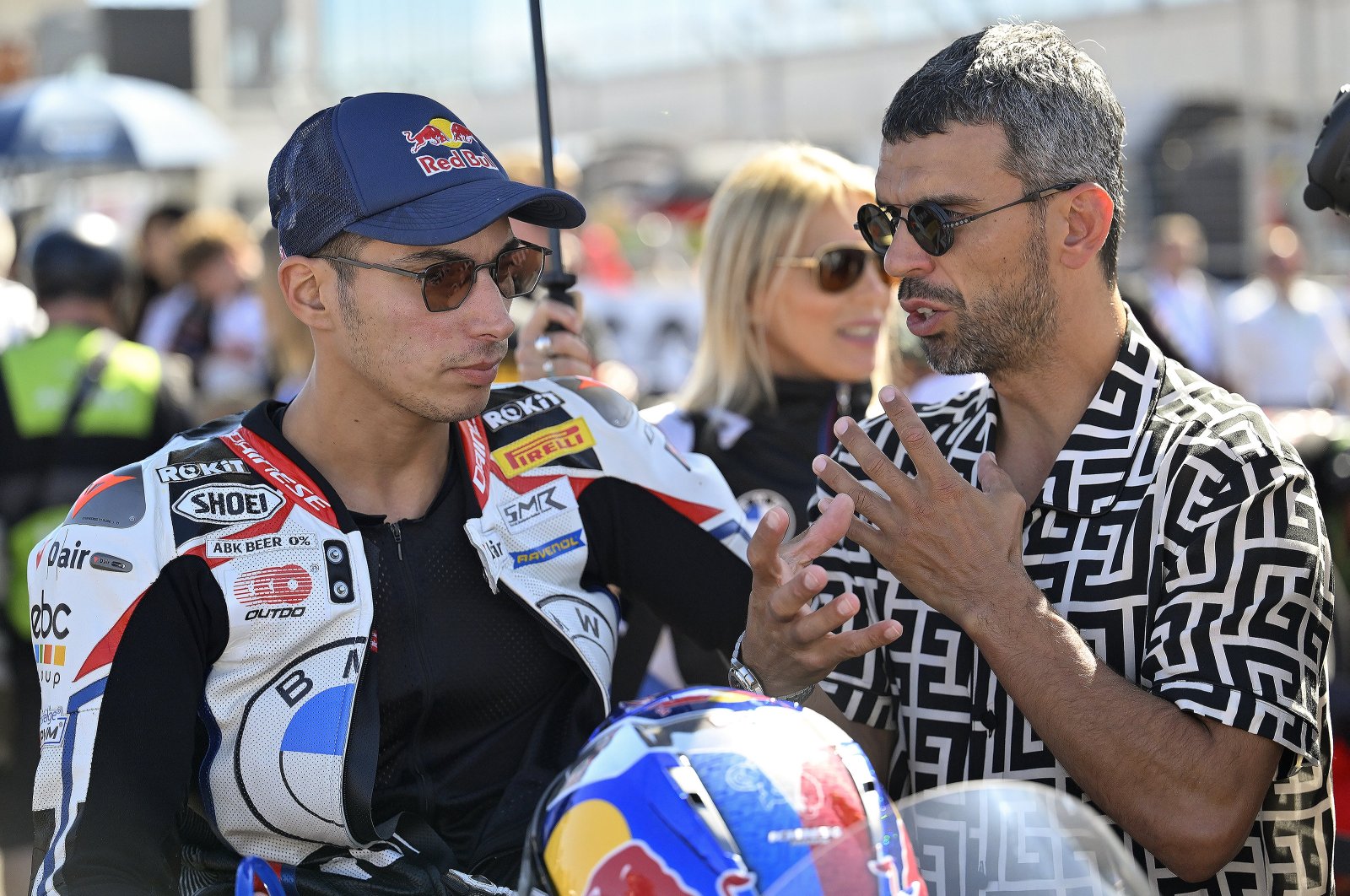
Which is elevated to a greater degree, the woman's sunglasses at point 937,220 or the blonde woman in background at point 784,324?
the woman's sunglasses at point 937,220

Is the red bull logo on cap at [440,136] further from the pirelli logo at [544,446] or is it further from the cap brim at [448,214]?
the pirelli logo at [544,446]

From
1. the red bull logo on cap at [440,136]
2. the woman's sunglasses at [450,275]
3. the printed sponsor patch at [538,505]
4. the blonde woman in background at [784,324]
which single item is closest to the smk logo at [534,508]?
the printed sponsor patch at [538,505]

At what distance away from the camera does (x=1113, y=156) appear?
2.44 meters

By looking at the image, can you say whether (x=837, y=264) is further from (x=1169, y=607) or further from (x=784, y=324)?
(x=1169, y=607)

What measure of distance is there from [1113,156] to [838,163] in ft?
5.12

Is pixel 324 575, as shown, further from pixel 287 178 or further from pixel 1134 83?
pixel 1134 83

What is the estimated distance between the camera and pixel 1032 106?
2348 millimetres

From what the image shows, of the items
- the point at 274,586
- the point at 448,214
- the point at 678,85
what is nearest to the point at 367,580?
the point at 274,586

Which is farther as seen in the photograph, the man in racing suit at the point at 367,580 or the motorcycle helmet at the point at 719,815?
the man in racing suit at the point at 367,580

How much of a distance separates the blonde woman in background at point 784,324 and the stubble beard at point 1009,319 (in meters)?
1.30

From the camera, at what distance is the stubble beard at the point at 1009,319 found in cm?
237

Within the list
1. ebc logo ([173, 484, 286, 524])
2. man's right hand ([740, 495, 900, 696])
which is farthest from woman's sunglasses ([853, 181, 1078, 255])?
ebc logo ([173, 484, 286, 524])

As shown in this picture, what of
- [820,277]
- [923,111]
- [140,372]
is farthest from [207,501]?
[140,372]

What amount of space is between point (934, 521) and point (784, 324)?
1.78m
